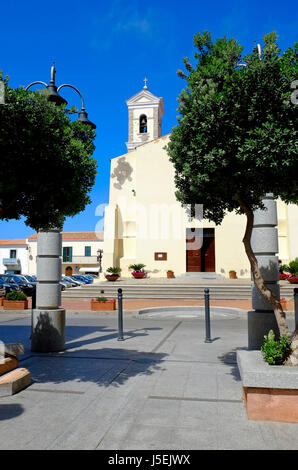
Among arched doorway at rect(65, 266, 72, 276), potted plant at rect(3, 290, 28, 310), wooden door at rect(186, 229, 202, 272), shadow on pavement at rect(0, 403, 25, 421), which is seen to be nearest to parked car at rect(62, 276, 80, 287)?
wooden door at rect(186, 229, 202, 272)

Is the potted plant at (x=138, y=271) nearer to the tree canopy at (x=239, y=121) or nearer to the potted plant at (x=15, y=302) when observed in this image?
the potted plant at (x=15, y=302)

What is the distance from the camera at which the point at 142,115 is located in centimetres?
4534

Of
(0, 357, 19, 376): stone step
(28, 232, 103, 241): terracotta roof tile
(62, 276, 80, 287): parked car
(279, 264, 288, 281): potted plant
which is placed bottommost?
(62, 276, 80, 287): parked car

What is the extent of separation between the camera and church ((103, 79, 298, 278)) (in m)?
27.0

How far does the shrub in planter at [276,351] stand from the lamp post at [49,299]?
4.35m

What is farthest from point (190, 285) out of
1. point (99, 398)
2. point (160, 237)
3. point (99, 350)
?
point (99, 398)

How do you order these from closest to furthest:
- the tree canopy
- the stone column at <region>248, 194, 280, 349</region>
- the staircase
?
the tree canopy < the stone column at <region>248, 194, 280, 349</region> < the staircase

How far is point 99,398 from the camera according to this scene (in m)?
4.35

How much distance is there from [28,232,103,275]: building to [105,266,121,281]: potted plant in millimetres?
25652

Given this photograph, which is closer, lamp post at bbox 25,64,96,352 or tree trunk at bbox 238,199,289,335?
tree trunk at bbox 238,199,289,335

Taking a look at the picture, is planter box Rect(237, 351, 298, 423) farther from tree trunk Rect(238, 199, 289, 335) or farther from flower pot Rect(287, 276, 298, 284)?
flower pot Rect(287, 276, 298, 284)

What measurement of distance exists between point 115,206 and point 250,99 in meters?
25.9

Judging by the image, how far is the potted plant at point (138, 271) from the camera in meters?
26.3
